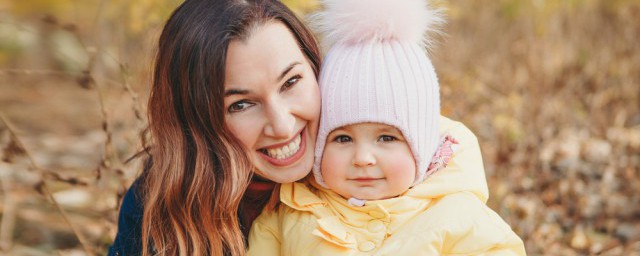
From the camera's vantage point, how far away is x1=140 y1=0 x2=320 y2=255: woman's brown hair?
2305 mm

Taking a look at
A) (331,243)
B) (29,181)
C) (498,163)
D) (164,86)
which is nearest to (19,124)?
(29,181)

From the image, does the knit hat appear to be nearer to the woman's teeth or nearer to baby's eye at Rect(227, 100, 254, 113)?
the woman's teeth

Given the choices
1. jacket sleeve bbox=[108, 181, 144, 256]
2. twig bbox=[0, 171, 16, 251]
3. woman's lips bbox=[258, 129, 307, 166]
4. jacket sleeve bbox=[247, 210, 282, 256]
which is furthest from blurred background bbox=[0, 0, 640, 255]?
jacket sleeve bbox=[247, 210, 282, 256]

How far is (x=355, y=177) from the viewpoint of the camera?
7.63 feet

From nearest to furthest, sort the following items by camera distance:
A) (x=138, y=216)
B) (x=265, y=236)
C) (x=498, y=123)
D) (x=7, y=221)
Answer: (x=265, y=236) < (x=138, y=216) < (x=7, y=221) < (x=498, y=123)

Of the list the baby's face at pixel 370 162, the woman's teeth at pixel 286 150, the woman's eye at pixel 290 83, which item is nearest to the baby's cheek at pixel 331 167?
the baby's face at pixel 370 162

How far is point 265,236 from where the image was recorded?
2.56m

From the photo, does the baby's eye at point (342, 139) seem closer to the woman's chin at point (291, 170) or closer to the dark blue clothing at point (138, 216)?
the woman's chin at point (291, 170)

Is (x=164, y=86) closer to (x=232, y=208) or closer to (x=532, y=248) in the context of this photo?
(x=232, y=208)

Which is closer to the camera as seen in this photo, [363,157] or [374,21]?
[363,157]

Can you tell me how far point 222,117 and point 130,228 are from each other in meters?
0.77

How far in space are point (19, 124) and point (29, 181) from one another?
7.54ft

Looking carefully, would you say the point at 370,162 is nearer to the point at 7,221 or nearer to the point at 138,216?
the point at 138,216

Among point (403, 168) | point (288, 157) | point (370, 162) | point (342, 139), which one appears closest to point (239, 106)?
point (288, 157)
